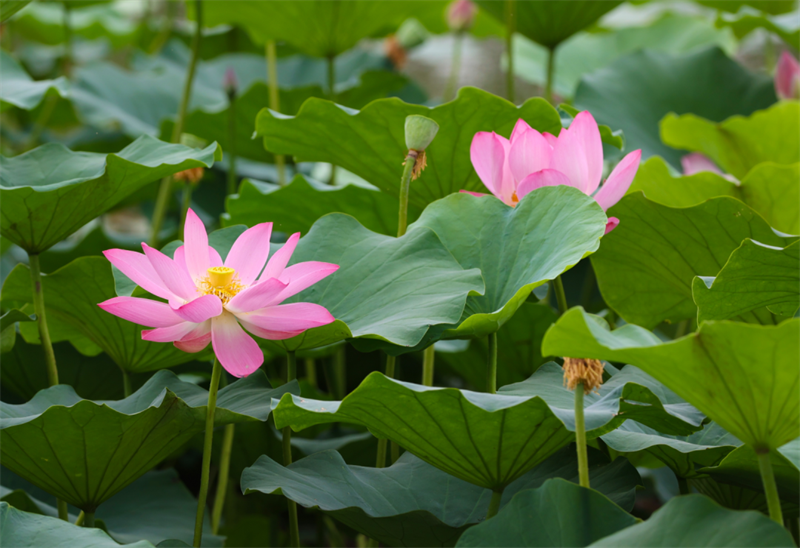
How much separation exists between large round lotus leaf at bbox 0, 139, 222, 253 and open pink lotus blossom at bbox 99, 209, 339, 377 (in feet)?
0.51

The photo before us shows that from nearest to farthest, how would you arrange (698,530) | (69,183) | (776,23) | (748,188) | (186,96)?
(698,530) → (69,183) → (748,188) → (186,96) → (776,23)

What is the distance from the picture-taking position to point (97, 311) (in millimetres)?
807

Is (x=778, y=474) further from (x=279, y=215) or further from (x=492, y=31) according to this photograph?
(x=492, y=31)

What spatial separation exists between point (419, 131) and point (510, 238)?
0.44ft

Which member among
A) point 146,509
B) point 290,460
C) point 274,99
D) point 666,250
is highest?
point 274,99

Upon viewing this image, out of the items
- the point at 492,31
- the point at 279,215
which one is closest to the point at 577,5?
the point at 279,215

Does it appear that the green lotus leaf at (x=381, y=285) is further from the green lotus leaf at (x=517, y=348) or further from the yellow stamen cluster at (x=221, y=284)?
the green lotus leaf at (x=517, y=348)

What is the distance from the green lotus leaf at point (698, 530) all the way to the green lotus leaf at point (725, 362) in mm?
64

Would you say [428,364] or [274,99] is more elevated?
[274,99]

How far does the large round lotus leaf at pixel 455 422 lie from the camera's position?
528mm

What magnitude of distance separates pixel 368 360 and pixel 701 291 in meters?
0.71

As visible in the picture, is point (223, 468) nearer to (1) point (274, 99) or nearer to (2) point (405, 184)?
(2) point (405, 184)

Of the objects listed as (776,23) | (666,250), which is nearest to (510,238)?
(666,250)

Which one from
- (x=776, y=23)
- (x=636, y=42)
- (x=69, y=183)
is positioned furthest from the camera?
(x=636, y=42)
